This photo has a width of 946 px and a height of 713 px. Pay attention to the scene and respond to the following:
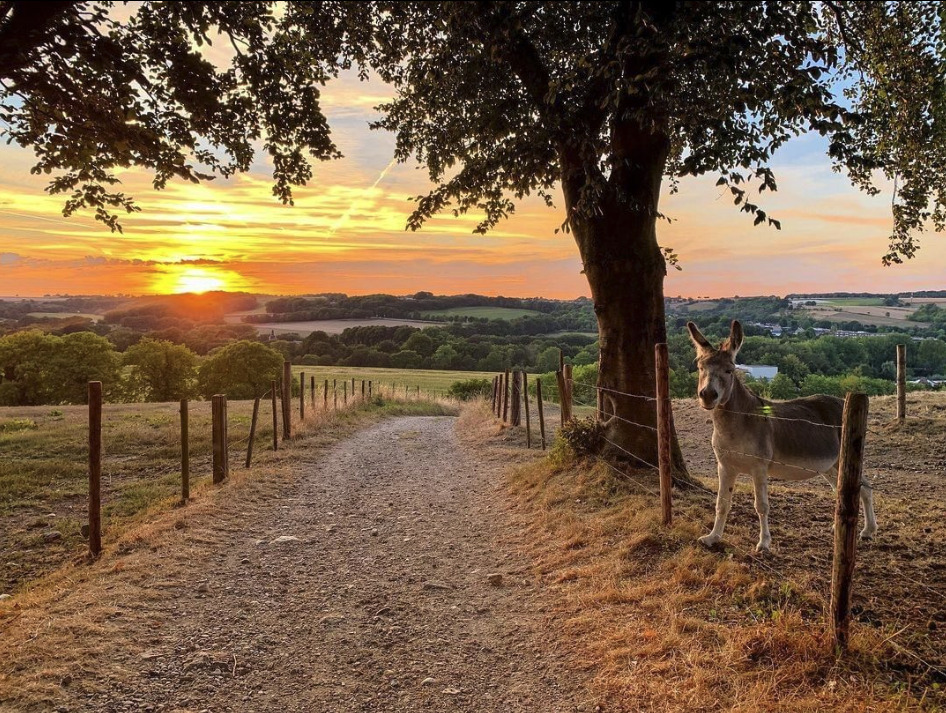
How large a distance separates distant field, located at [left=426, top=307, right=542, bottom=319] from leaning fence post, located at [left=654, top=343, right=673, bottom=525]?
323ft

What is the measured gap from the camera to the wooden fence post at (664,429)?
7.04 meters

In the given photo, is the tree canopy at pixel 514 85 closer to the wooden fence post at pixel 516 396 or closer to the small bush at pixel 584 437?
the small bush at pixel 584 437

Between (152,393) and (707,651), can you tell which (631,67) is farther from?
(152,393)

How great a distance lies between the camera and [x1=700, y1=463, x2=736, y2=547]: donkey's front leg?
247 inches

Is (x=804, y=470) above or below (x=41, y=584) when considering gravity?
above

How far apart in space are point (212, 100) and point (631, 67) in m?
7.06

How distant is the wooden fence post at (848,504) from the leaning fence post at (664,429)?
279 cm

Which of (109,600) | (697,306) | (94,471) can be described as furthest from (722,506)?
(697,306)

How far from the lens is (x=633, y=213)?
9.32 m

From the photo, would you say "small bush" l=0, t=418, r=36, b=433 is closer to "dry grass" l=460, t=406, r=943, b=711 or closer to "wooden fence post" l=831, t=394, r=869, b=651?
"dry grass" l=460, t=406, r=943, b=711

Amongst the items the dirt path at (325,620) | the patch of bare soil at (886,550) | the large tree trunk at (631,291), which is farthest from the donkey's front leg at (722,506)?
the large tree trunk at (631,291)

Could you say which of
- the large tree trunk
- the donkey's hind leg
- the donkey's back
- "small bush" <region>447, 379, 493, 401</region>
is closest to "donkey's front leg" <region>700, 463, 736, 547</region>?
the donkey's back

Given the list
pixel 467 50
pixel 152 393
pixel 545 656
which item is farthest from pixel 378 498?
pixel 152 393

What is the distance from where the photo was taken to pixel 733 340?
625cm
